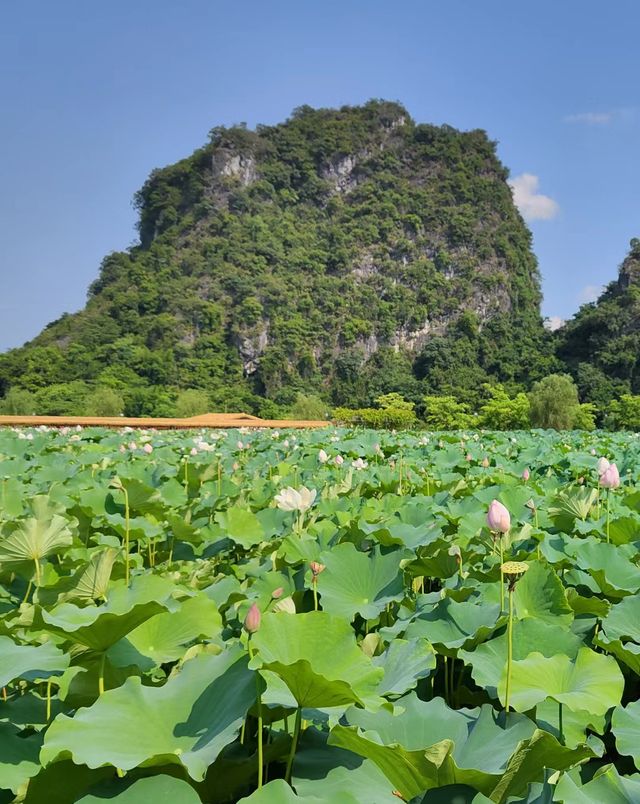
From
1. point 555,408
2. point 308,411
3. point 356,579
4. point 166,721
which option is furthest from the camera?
point 308,411

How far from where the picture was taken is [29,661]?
0.65 m

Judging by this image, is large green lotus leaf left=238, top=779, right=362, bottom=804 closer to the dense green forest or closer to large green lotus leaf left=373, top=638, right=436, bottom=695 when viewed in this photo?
large green lotus leaf left=373, top=638, right=436, bottom=695

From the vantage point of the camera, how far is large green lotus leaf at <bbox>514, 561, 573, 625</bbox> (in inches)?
39.8

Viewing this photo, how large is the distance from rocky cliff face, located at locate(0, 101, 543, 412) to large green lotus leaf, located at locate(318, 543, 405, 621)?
1703 inches

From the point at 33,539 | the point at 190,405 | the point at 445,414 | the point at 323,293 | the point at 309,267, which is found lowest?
the point at 445,414

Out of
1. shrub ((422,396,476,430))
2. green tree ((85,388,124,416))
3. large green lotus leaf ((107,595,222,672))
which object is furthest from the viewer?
shrub ((422,396,476,430))

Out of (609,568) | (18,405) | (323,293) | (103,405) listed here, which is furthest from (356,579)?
(323,293)

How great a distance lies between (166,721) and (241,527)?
100 cm

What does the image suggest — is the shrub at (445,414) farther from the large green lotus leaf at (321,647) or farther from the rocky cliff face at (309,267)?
the large green lotus leaf at (321,647)

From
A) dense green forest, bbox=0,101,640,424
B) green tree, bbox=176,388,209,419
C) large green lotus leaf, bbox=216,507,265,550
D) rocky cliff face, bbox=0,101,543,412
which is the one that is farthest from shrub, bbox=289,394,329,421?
large green lotus leaf, bbox=216,507,265,550

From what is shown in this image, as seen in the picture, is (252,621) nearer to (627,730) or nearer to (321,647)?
(321,647)

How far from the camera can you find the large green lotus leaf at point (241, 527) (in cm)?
156

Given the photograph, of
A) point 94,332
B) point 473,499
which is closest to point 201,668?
point 473,499

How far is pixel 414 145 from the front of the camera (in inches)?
2958
